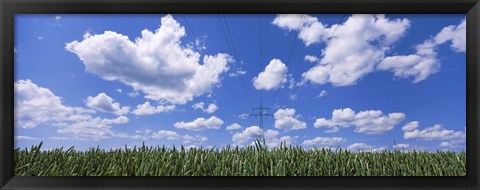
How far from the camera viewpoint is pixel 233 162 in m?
1.61

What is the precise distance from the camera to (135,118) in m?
1.79

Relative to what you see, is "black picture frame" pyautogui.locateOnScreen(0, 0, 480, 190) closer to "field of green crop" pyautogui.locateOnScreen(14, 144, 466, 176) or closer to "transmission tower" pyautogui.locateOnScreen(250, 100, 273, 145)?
"field of green crop" pyautogui.locateOnScreen(14, 144, 466, 176)

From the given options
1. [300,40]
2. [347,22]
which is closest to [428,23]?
[347,22]

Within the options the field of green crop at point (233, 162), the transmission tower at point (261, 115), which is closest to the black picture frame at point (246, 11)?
the field of green crop at point (233, 162)

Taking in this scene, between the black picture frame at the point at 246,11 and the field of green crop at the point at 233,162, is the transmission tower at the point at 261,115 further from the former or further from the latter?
the black picture frame at the point at 246,11

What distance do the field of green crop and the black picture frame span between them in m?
0.10

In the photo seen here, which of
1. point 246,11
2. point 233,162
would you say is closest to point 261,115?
point 233,162

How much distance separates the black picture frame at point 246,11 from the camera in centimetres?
142

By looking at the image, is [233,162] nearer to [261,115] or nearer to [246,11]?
[261,115]

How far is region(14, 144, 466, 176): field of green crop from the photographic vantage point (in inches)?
61.3

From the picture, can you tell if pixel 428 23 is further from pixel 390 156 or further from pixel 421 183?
pixel 421 183

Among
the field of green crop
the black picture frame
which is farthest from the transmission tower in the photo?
the black picture frame

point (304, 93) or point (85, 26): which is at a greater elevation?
point (85, 26)

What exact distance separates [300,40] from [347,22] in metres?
0.26
